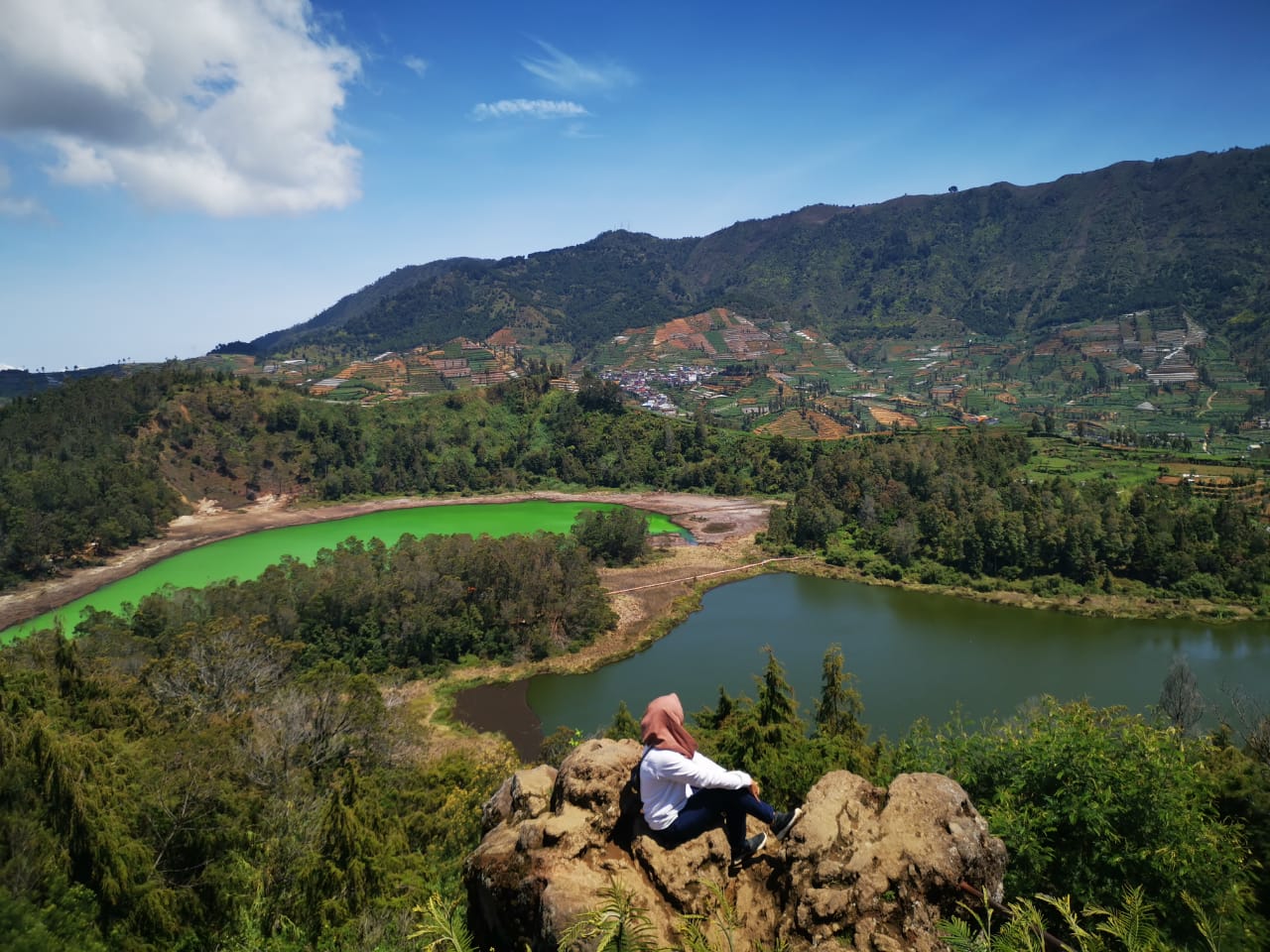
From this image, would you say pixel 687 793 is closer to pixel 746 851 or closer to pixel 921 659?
pixel 746 851

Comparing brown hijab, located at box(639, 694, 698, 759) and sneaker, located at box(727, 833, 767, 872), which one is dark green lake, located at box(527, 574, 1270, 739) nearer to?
sneaker, located at box(727, 833, 767, 872)

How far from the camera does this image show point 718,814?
5078 millimetres

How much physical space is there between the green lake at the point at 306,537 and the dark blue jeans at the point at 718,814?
39.8 metres

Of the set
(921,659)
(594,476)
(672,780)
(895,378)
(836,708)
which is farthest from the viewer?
(895,378)

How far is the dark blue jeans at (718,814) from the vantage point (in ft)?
16.2

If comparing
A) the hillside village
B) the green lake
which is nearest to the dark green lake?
the green lake

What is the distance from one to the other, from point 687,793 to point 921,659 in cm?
2975

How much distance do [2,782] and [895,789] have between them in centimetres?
1144

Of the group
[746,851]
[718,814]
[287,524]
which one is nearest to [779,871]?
[746,851]

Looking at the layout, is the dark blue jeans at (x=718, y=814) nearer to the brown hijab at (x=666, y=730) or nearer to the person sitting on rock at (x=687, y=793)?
the person sitting on rock at (x=687, y=793)

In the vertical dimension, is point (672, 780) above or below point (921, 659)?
above

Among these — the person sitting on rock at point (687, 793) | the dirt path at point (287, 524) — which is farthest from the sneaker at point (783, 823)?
the dirt path at point (287, 524)

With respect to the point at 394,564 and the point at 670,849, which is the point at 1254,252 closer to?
the point at 394,564

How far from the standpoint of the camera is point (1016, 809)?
32.0ft
